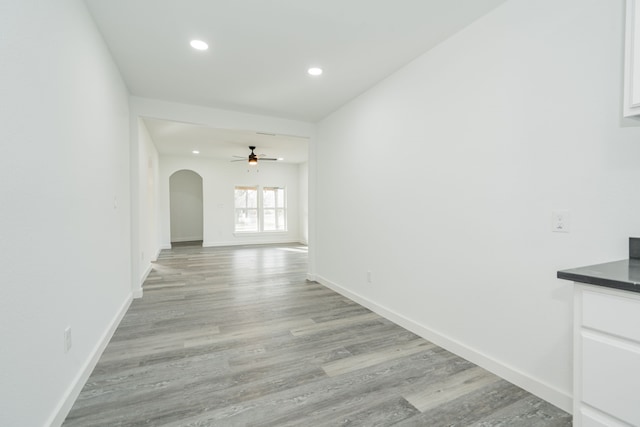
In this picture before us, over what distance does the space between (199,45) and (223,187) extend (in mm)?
6707

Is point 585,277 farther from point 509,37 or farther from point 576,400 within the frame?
point 509,37

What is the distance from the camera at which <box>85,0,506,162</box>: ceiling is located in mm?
2049

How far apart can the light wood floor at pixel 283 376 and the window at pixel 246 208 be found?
5.86 meters

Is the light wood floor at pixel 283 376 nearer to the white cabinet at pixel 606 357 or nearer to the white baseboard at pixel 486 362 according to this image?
the white baseboard at pixel 486 362

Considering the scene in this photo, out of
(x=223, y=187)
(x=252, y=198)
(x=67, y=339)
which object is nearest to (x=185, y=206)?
(x=223, y=187)

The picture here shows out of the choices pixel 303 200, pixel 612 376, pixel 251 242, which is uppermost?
pixel 303 200

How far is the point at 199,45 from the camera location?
2.50 m

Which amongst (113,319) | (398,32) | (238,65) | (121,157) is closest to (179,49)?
(238,65)

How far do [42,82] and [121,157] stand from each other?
1898 millimetres

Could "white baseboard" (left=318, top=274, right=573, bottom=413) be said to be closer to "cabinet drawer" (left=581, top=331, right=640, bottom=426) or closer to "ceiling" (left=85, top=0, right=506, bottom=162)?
"cabinet drawer" (left=581, top=331, right=640, bottom=426)

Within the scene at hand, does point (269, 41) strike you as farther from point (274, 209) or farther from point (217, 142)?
point (274, 209)

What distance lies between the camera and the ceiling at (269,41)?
2049mm

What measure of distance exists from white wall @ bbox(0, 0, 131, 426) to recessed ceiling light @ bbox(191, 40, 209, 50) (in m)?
0.70

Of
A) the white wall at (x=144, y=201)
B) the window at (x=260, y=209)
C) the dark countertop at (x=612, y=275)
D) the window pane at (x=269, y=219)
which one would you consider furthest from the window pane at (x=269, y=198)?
the dark countertop at (x=612, y=275)
